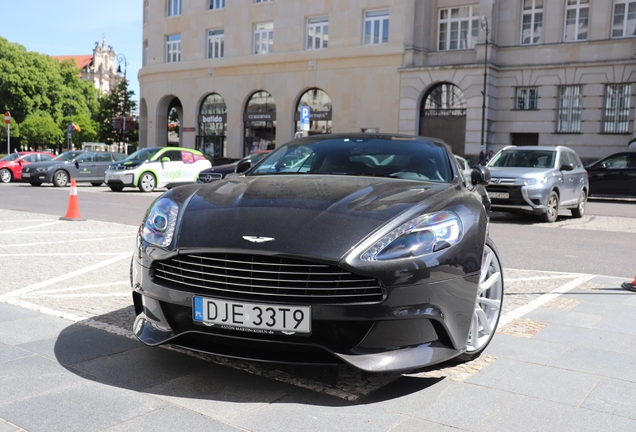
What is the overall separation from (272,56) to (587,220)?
24755 millimetres

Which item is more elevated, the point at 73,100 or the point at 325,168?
the point at 73,100

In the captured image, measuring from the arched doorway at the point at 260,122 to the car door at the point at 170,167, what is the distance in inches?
543

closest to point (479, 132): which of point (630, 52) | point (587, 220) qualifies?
point (630, 52)

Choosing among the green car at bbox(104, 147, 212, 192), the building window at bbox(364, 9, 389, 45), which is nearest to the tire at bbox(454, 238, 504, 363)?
the green car at bbox(104, 147, 212, 192)

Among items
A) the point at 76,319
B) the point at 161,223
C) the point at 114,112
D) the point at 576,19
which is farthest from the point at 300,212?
the point at 114,112

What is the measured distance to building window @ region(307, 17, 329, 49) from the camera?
114ft

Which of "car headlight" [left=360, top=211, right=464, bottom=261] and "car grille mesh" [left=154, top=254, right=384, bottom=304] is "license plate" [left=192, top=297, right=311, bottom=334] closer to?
"car grille mesh" [left=154, top=254, right=384, bottom=304]

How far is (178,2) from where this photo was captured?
40.9 metres

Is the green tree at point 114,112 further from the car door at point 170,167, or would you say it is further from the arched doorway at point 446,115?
the car door at point 170,167

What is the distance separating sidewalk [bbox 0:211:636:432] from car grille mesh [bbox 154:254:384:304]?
53 cm

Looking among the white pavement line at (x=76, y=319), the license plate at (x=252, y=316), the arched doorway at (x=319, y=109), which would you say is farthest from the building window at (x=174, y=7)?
the license plate at (x=252, y=316)

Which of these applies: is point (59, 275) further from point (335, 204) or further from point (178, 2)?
point (178, 2)

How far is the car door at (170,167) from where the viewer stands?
22688mm

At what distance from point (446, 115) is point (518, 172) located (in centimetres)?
1867
